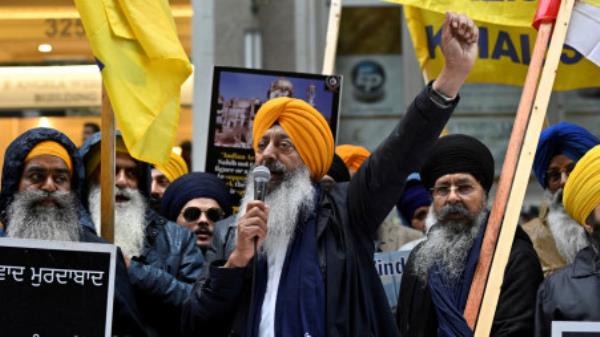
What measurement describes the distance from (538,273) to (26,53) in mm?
7357

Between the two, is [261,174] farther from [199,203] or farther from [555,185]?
[555,185]

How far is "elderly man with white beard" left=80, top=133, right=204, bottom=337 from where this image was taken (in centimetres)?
552

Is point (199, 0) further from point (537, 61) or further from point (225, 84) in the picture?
point (537, 61)

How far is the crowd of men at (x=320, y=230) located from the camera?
4734mm

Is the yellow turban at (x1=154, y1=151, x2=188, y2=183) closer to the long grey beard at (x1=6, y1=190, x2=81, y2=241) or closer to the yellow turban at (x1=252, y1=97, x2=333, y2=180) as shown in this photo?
the long grey beard at (x1=6, y1=190, x2=81, y2=241)

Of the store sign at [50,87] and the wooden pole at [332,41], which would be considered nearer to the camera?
the wooden pole at [332,41]

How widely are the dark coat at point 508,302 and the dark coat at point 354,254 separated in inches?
36.8

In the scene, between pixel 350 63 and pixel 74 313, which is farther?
pixel 350 63

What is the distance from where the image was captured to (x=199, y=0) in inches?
495

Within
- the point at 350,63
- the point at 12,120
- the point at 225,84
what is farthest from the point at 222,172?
the point at 350,63

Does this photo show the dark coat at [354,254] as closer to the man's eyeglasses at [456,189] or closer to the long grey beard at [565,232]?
the man's eyeglasses at [456,189]

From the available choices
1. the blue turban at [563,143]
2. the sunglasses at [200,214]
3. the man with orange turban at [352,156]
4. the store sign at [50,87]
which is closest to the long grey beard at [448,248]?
the blue turban at [563,143]

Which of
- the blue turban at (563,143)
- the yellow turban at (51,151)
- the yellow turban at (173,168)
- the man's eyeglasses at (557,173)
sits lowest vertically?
the yellow turban at (51,151)

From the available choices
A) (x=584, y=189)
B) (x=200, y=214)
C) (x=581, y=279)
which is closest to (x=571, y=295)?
(x=581, y=279)
